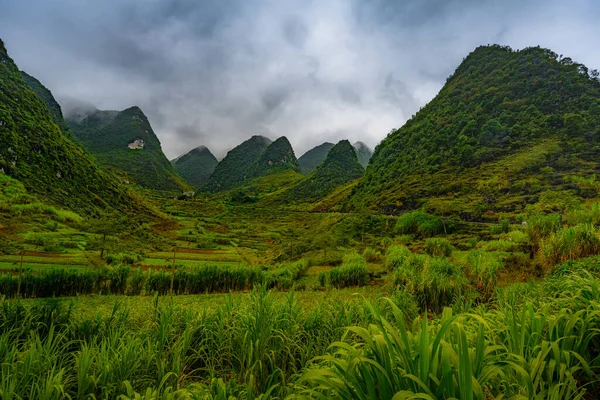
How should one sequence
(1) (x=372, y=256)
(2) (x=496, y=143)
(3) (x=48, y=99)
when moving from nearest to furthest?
(1) (x=372, y=256) → (2) (x=496, y=143) → (3) (x=48, y=99)

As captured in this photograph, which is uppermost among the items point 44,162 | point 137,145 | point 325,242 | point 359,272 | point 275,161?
point 137,145

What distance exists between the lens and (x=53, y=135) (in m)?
49.9

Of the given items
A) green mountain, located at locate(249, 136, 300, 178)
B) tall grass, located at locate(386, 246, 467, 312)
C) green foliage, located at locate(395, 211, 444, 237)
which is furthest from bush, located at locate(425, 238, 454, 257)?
green mountain, located at locate(249, 136, 300, 178)

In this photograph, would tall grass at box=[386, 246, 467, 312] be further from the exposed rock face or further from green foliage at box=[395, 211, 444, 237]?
the exposed rock face

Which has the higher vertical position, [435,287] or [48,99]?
[48,99]

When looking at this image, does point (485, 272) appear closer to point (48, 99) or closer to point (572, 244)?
point (572, 244)

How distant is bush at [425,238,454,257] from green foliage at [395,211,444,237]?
6156mm

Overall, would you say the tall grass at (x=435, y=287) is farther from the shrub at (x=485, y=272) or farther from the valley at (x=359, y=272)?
the shrub at (x=485, y=272)

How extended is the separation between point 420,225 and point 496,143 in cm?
3283

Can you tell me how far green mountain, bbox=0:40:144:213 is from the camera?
3919cm

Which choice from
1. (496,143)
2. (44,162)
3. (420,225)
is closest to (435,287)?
(420,225)

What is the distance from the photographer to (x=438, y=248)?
719 inches

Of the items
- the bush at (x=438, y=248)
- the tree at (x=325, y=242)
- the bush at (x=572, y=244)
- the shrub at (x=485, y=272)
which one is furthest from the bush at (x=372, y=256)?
the bush at (x=572, y=244)

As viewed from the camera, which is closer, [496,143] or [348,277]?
[348,277]
